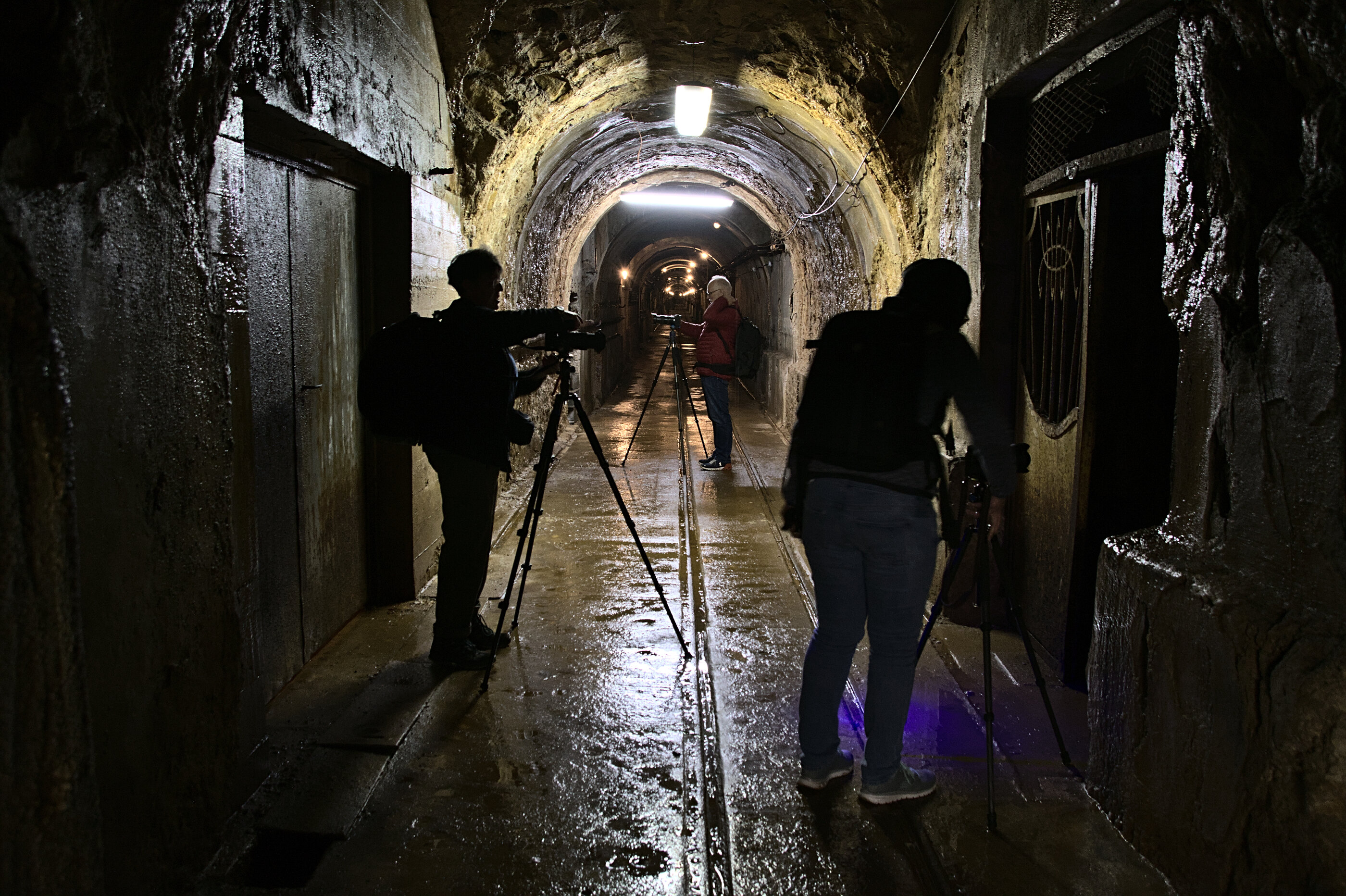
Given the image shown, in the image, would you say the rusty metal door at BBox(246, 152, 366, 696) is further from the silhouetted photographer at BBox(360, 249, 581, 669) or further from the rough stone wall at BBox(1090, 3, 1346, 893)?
the rough stone wall at BBox(1090, 3, 1346, 893)

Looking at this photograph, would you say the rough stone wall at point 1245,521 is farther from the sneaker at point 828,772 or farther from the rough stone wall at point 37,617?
the rough stone wall at point 37,617

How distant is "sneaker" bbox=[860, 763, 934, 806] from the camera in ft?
8.97

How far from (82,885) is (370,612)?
113 inches

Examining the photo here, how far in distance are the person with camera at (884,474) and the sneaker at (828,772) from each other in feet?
0.39

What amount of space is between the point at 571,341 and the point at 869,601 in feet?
5.55

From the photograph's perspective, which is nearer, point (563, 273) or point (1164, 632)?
point (1164, 632)

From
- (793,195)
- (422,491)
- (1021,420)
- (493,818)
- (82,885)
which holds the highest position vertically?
(793,195)

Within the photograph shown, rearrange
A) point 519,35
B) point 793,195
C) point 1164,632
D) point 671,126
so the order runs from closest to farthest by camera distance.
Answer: point 1164,632
point 519,35
point 671,126
point 793,195

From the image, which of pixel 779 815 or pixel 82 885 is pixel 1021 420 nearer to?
pixel 779 815

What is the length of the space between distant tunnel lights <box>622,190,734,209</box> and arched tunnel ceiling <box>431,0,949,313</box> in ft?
9.48

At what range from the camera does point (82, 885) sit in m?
1.75

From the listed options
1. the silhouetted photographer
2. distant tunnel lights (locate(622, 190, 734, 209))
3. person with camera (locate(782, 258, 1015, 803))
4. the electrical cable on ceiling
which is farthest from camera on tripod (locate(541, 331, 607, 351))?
distant tunnel lights (locate(622, 190, 734, 209))

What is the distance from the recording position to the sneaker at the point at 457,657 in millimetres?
3818

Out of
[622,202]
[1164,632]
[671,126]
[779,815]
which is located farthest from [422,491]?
[622,202]
